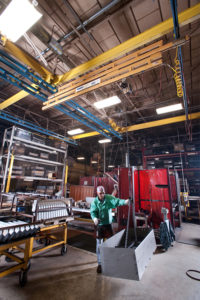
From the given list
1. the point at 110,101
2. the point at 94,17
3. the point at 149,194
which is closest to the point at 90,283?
the point at 149,194

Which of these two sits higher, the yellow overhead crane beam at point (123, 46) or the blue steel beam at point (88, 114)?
the yellow overhead crane beam at point (123, 46)

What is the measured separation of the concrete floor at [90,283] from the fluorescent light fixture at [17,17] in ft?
18.7

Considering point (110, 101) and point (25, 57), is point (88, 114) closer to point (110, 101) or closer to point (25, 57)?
point (110, 101)

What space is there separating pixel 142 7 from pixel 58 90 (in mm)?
4000

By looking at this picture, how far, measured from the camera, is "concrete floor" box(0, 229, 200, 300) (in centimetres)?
254

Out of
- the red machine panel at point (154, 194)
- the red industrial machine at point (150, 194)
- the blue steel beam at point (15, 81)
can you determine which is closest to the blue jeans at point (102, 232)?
the red industrial machine at point (150, 194)

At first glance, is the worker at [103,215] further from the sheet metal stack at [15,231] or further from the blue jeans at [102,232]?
the sheet metal stack at [15,231]

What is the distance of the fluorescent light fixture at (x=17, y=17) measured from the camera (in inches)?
122

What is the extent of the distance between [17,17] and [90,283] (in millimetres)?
6085

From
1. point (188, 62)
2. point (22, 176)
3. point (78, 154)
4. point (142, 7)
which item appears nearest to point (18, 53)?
point (142, 7)

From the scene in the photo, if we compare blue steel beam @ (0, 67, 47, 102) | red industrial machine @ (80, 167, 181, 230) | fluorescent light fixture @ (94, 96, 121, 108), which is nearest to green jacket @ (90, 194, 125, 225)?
red industrial machine @ (80, 167, 181, 230)

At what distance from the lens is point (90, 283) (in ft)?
9.32

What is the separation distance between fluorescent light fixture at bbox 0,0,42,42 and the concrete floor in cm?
569

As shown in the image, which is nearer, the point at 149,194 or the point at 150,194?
the point at 150,194
